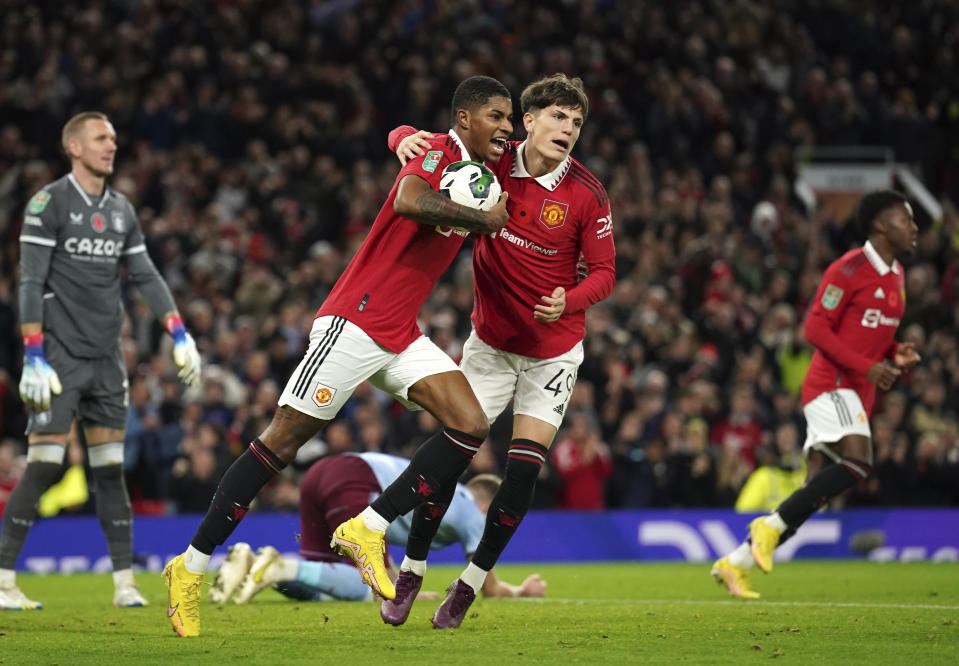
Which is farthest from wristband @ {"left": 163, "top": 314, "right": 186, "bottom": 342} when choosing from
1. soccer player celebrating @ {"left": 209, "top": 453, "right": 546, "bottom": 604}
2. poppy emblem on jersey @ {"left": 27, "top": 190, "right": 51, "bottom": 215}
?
soccer player celebrating @ {"left": 209, "top": 453, "right": 546, "bottom": 604}

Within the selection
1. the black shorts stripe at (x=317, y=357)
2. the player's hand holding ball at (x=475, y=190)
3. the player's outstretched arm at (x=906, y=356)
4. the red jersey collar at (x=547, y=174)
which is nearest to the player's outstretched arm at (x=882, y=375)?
the player's outstretched arm at (x=906, y=356)

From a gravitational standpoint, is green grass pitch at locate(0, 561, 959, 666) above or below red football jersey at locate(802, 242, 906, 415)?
below

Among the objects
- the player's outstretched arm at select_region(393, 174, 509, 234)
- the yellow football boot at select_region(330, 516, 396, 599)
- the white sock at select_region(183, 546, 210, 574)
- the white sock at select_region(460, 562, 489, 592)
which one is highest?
the player's outstretched arm at select_region(393, 174, 509, 234)

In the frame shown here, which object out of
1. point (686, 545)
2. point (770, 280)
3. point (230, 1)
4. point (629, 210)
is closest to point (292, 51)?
point (230, 1)

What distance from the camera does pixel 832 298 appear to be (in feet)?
31.6

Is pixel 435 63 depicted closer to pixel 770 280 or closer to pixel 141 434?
pixel 770 280

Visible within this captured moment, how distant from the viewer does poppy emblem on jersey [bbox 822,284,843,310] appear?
31.6 feet

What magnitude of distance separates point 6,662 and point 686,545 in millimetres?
10070

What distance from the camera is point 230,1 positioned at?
20.2m

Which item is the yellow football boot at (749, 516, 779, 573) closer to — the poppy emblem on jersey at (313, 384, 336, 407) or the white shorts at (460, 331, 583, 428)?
the white shorts at (460, 331, 583, 428)

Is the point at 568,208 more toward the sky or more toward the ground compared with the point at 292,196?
more toward the sky

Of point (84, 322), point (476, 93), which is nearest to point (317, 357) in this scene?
point (476, 93)

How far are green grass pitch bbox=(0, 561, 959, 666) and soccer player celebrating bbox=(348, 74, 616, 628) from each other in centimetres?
51

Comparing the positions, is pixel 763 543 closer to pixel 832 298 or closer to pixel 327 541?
pixel 832 298
